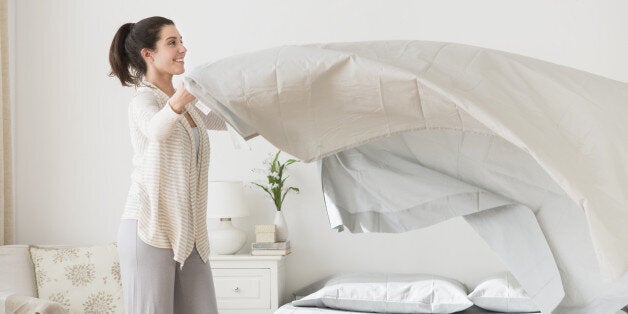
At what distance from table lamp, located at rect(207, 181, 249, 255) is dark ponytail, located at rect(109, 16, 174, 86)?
1.84m

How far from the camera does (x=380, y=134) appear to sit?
1.53 meters

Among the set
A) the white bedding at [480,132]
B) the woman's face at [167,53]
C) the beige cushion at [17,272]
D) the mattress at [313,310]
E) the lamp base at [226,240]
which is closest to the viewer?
the white bedding at [480,132]

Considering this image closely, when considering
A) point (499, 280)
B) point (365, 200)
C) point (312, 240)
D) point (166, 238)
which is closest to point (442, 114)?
point (365, 200)

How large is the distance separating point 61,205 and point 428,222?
11.3 ft

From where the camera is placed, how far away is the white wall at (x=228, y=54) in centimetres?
431

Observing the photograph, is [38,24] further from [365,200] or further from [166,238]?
[365,200]

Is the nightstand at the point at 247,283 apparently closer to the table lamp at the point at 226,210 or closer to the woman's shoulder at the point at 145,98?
the table lamp at the point at 226,210

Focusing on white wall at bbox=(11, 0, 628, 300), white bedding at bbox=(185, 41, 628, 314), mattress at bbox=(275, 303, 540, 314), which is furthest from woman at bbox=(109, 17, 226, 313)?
white wall at bbox=(11, 0, 628, 300)

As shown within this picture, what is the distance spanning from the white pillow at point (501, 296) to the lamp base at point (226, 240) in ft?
4.22

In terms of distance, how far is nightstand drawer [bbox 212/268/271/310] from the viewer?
4.09m

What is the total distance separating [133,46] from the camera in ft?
7.59

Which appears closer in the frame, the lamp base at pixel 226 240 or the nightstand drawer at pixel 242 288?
the nightstand drawer at pixel 242 288

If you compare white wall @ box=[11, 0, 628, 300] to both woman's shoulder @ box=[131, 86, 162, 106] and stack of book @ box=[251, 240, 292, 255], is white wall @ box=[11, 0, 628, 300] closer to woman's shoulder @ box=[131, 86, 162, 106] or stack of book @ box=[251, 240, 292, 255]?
stack of book @ box=[251, 240, 292, 255]

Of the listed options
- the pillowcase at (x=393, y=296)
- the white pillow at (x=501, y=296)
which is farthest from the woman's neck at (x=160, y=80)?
the white pillow at (x=501, y=296)
